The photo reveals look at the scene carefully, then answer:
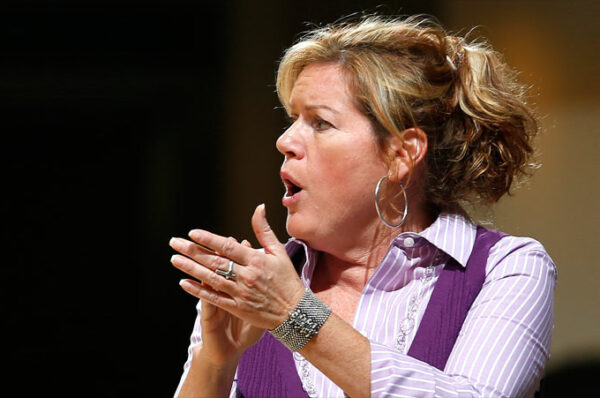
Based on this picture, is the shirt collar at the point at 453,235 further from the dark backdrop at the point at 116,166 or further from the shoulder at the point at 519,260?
the dark backdrop at the point at 116,166

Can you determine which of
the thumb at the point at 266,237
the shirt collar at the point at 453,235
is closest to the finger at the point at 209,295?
the thumb at the point at 266,237

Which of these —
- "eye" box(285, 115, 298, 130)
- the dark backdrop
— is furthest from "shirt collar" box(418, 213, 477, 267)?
the dark backdrop

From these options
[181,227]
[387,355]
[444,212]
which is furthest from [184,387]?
[181,227]

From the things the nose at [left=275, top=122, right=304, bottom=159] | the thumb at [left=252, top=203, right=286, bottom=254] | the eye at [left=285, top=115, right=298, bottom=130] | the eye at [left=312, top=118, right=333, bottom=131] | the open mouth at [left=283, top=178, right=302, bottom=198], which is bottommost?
the thumb at [left=252, top=203, right=286, bottom=254]

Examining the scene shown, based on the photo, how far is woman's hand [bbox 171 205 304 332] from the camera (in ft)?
3.87

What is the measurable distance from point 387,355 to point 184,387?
0.44m

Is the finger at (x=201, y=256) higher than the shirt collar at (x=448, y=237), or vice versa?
the shirt collar at (x=448, y=237)

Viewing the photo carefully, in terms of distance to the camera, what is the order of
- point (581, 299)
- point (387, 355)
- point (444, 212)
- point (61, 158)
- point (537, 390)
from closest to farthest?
point (387, 355), point (537, 390), point (444, 212), point (581, 299), point (61, 158)

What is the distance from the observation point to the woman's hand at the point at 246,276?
1180 mm

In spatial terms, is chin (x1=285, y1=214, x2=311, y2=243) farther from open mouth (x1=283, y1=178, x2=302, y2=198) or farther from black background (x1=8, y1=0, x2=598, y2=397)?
black background (x1=8, y1=0, x2=598, y2=397)

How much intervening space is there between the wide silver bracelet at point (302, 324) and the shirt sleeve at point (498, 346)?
10cm

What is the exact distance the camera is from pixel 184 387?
146cm

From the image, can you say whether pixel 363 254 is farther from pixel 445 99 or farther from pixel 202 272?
pixel 202 272

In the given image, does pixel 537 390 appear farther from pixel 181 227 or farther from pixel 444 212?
pixel 181 227
